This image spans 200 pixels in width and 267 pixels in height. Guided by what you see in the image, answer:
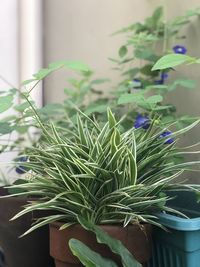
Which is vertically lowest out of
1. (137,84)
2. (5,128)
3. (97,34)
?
(5,128)

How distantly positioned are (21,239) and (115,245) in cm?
33

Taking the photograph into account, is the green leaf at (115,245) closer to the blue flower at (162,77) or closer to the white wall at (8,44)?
the blue flower at (162,77)

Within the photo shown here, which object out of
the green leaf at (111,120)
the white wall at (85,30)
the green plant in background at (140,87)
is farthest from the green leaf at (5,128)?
the white wall at (85,30)

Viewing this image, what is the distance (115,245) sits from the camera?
2.50 feet

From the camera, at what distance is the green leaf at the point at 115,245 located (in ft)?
2.47

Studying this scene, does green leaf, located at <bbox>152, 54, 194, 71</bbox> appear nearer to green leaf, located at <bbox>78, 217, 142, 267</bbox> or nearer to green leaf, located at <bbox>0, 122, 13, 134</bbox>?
green leaf, located at <bbox>78, 217, 142, 267</bbox>

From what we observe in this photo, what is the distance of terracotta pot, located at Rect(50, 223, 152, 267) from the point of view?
81 cm

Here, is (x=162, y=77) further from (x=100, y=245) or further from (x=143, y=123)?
(x=100, y=245)

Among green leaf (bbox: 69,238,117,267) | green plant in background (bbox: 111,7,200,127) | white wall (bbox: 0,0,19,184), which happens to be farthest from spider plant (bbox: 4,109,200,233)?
white wall (bbox: 0,0,19,184)

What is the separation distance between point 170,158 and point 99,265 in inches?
13.1

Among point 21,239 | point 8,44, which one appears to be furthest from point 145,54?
point 8,44

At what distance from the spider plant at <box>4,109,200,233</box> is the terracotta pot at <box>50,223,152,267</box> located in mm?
20

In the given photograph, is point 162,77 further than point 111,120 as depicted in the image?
Yes

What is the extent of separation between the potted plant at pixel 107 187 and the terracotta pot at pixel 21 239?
0.39ft
